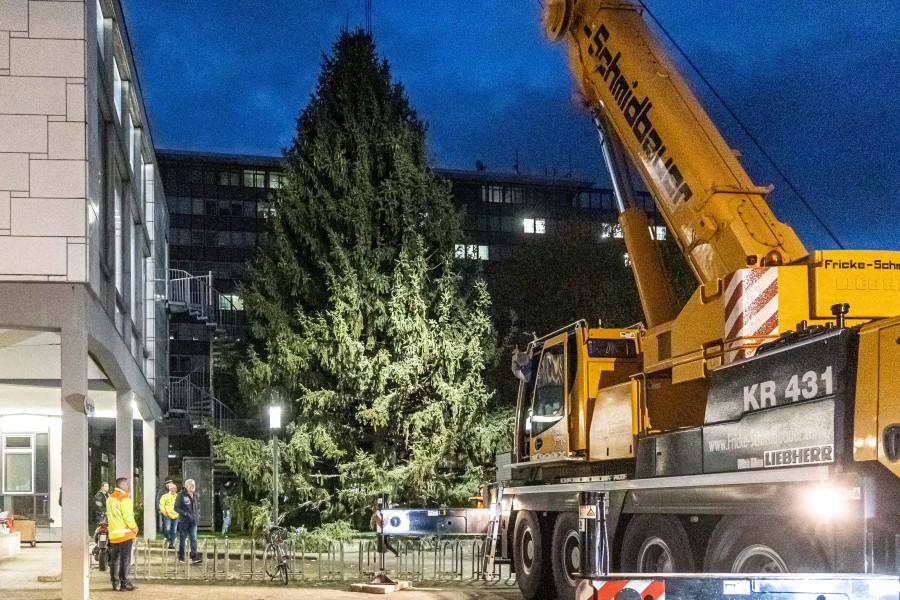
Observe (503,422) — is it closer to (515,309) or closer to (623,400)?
(623,400)

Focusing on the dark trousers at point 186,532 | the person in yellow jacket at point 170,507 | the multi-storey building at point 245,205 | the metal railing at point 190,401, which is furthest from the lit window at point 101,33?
the multi-storey building at point 245,205

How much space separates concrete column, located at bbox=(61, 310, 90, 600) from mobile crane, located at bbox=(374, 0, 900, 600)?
4.37 meters

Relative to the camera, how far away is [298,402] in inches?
1000

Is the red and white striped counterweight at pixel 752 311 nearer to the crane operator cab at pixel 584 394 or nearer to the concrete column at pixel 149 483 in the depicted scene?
the crane operator cab at pixel 584 394

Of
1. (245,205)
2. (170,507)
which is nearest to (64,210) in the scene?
(170,507)

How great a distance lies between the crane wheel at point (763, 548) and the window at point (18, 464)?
25833 millimetres

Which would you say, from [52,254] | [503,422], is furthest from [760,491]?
[503,422]

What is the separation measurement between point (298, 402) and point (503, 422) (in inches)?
192

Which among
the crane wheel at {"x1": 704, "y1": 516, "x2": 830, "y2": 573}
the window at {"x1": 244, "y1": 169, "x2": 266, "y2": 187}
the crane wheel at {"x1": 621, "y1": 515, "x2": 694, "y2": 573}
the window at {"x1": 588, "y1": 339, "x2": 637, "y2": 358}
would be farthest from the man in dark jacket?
the window at {"x1": 244, "y1": 169, "x2": 266, "y2": 187}

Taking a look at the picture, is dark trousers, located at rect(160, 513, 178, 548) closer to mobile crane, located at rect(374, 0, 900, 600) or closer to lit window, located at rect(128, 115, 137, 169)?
lit window, located at rect(128, 115, 137, 169)

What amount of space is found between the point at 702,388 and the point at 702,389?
0.06 ft

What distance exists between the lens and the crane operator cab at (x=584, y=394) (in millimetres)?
11916

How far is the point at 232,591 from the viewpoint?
1603 centimetres

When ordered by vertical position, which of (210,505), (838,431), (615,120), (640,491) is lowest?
(210,505)
